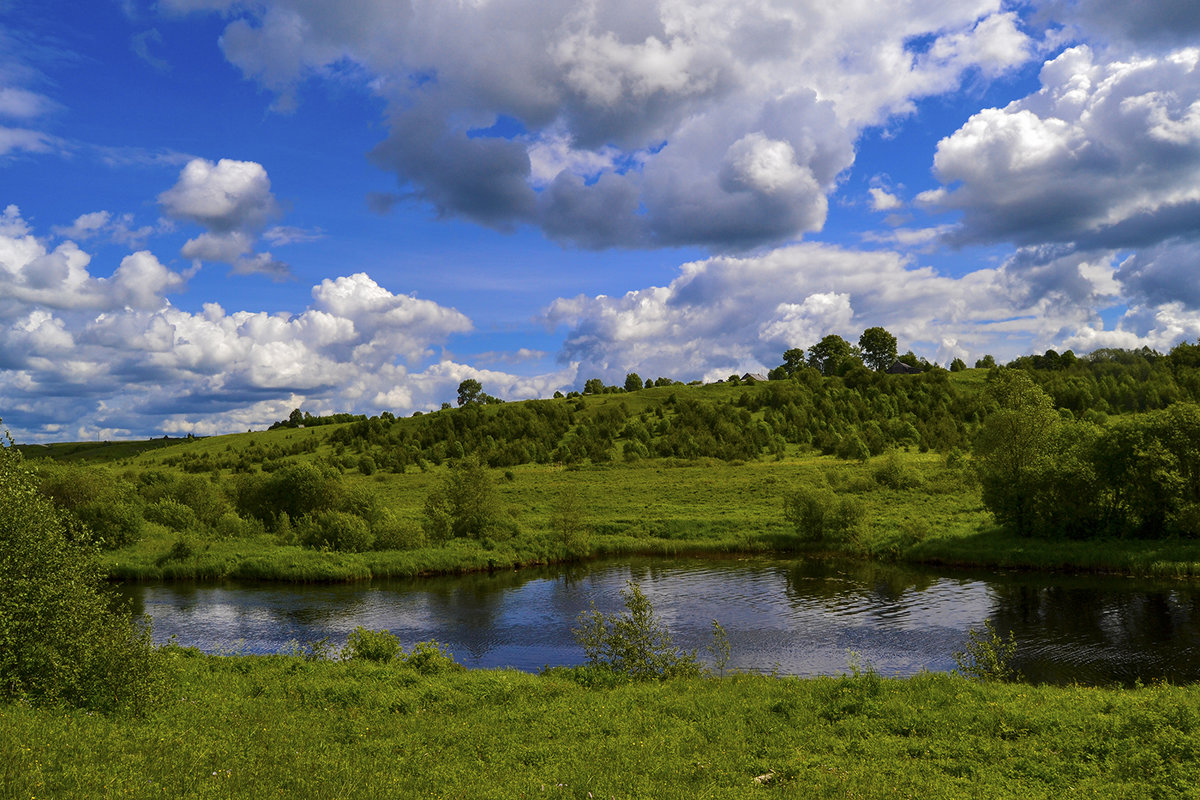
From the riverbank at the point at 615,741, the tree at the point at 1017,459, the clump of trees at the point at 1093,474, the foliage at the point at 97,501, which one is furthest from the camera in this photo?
the foliage at the point at 97,501

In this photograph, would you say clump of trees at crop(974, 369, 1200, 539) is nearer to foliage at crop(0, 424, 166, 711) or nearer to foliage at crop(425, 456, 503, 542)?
foliage at crop(425, 456, 503, 542)

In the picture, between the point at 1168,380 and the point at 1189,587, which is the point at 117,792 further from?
the point at 1168,380

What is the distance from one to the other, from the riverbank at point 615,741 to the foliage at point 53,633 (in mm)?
1227

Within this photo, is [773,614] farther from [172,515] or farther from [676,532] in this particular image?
[172,515]

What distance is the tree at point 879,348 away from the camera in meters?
188

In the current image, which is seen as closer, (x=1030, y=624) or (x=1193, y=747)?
(x=1193, y=747)

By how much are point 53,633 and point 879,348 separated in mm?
192039

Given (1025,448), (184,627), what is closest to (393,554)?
(184,627)

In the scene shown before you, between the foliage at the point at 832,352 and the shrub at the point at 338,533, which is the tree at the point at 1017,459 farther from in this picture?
the foliage at the point at 832,352

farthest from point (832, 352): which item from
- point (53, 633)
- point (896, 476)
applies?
point (53, 633)

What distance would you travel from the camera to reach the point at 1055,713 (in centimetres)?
1870

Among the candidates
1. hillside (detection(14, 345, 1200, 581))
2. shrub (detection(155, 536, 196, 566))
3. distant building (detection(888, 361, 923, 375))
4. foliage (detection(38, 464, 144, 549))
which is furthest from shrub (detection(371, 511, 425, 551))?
distant building (detection(888, 361, 923, 375))

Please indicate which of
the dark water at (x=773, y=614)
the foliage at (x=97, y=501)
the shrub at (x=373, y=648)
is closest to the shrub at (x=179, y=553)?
the dark water at (x=773, y=614)

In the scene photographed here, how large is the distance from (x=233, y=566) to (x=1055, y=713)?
55965 millimetres
